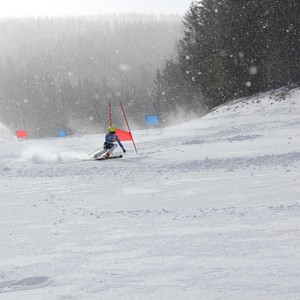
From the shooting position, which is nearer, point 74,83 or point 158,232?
point 158,232

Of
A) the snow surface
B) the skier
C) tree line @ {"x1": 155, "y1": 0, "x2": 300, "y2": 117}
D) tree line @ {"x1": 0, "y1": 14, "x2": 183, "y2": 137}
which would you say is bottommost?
the snow surface

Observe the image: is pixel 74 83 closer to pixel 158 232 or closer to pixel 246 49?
pixel 246 49

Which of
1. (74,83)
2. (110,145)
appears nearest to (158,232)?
(110,145)

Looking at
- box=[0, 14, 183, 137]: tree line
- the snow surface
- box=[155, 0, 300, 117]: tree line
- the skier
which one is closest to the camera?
the snow surface

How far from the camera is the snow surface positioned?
4.16 metres

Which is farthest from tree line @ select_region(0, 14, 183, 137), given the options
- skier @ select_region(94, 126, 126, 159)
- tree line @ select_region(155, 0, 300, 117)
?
skier @ select_region(94, 126, 126, 159)

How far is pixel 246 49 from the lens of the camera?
126ft

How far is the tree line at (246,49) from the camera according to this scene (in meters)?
35.5

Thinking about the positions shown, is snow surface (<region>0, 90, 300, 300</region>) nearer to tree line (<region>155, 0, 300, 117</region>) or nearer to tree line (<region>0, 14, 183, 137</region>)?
tree line (<region>155, 0, 300, 117</region>)

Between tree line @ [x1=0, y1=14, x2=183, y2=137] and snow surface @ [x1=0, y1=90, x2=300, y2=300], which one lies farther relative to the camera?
tree line @ [x1=0, y1=14, x2=183, y2=137]

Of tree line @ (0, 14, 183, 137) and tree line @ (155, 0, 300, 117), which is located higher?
tree line @ (0, 14, 183, 137)

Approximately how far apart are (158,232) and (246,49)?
34.5 meters

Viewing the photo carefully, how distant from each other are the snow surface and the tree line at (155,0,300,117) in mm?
24356

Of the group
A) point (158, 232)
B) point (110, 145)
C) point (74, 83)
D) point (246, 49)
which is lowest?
point (158, 232)
